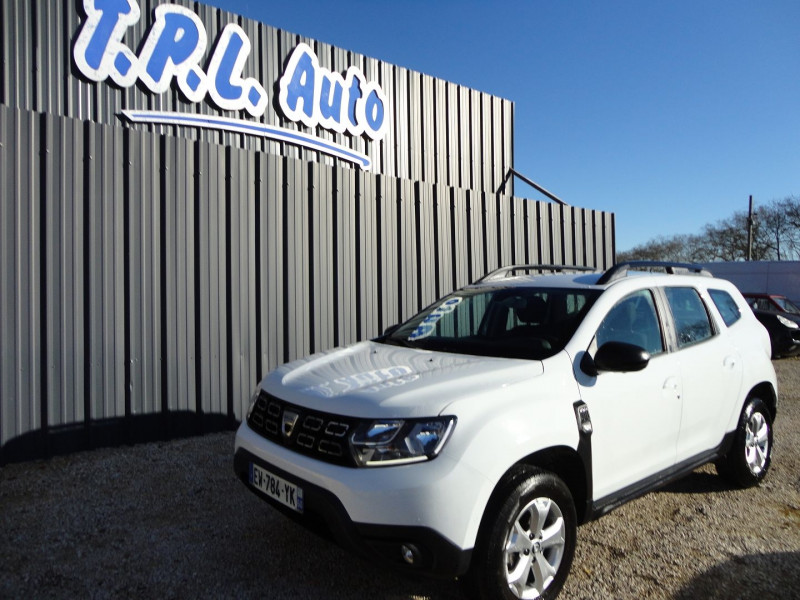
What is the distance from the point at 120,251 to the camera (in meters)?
5.27

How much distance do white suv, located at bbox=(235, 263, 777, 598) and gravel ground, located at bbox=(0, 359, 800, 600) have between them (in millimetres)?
Answer: 408

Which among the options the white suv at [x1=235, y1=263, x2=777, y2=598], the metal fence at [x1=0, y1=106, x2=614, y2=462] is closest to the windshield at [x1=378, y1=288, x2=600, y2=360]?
the white suv at [x1=235, y1=263, x2=777, y2=598]

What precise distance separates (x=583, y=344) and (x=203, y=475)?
312cm

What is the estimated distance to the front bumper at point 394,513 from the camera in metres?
2.32

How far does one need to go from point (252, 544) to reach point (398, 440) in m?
1.53

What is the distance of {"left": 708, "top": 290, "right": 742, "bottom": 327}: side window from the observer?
4.30 m

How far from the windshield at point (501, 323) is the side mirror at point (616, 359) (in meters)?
0.17

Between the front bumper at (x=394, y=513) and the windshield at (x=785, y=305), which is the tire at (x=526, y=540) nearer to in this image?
the front bumper at (x=394, y=513)

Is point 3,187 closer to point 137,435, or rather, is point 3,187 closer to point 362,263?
point 137,435

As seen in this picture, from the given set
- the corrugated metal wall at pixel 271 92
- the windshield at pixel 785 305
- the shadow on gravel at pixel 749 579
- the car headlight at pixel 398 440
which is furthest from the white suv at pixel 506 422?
the windshield at pixel 785 305

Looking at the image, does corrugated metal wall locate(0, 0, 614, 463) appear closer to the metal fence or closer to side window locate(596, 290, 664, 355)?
the metal fence

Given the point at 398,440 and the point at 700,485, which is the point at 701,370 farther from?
the point at 398,440

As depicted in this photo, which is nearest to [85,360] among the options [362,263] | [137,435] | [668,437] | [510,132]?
[137,435]

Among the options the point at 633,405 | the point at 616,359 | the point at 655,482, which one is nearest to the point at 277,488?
the point at 616,359
